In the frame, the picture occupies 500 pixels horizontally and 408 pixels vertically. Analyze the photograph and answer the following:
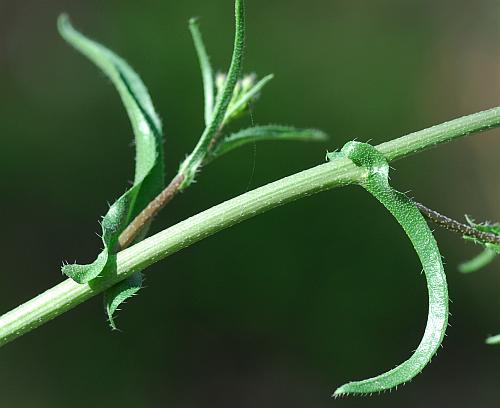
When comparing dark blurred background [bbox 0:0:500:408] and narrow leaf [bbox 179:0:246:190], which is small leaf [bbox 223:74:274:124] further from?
dark blurred background [bbox 0:0:500:408]

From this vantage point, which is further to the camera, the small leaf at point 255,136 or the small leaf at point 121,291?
the small leaf at point 255,136

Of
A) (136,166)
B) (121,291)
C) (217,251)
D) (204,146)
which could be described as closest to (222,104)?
(204,146)

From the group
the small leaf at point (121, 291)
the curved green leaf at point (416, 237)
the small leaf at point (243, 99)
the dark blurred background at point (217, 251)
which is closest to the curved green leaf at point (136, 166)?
the small leaf at point (121, 291)

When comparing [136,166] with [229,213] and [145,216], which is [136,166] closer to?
[145,216]

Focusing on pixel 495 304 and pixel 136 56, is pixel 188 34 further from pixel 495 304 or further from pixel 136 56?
pixel 495 304

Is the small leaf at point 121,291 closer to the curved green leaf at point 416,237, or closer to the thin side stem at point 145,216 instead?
the thin side stem at point 145,216

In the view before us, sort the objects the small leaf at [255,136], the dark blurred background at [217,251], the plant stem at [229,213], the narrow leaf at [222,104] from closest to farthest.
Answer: the plant stem at [229,213] → the narrow leaf at [222,104] → the small leaf at [255,136] → the dark blurred background at [217,251]
